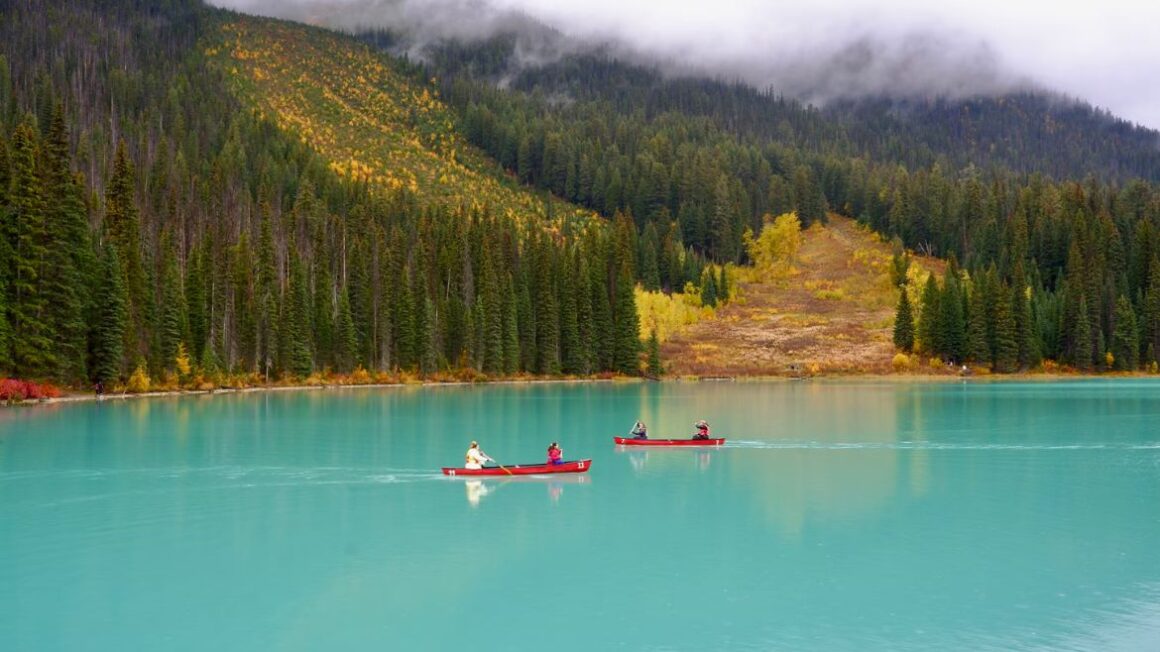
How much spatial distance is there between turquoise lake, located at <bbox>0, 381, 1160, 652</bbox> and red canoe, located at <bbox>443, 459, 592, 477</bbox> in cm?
42

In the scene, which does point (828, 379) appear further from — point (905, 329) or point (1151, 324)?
point (1151, 324)

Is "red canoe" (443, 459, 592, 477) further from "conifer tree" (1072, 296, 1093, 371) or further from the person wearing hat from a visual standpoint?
"conifer tree" (1072, 296, 1093, 371)

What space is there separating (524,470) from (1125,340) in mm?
116655

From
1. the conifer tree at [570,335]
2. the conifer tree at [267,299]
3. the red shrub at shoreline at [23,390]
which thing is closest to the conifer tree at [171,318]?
the conifer tree at [267,299]

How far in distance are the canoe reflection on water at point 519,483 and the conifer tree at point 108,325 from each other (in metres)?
51.7

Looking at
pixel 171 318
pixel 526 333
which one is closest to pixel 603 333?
pixel 526 333

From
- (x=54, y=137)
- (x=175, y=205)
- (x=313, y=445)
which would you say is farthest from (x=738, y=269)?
(x=313, y=445)

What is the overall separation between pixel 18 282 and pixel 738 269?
455 feet

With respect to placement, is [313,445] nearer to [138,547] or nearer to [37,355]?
[138,547]

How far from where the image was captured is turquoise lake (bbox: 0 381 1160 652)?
69.8 ft

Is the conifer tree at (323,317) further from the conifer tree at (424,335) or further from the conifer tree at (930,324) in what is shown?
the conifer tree at (930,324)

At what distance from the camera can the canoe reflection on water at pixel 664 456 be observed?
152ft

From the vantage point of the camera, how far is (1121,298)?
133250 millimetres

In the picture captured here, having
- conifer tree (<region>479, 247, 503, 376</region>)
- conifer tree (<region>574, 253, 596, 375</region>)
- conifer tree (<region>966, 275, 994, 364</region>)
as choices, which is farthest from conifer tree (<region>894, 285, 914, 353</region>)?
conifer tree (<region>479, 247, 503, 376</region>)
